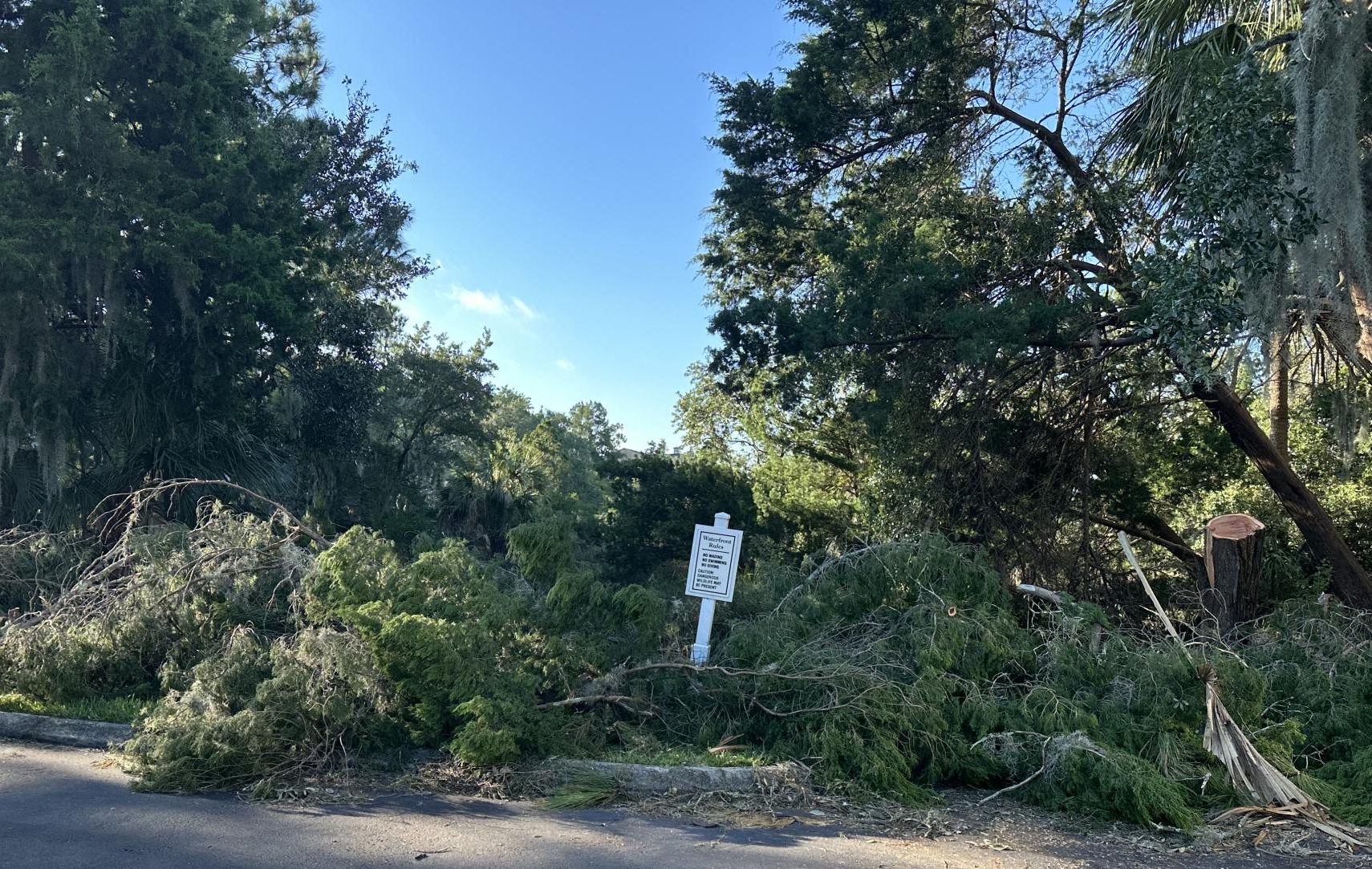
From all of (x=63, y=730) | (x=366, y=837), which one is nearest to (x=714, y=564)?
(x=366, y=837)

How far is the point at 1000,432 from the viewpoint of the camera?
12086mm

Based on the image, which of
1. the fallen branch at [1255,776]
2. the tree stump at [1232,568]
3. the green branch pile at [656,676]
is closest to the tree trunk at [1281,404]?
the tree stump at [1232,568]

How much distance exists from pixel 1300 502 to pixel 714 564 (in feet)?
26.1

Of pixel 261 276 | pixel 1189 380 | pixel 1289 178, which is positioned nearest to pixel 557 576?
pixel 1189 380

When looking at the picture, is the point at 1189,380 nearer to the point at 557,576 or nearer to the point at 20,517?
the point at 557,576

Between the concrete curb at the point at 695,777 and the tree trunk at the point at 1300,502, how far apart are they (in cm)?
772

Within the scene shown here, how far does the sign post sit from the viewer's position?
313 inches

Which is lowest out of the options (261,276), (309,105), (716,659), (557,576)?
(716,659)

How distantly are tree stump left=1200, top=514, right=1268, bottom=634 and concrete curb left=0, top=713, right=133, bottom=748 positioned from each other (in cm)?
960

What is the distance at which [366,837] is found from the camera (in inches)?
194

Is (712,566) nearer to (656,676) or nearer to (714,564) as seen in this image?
(714,564)

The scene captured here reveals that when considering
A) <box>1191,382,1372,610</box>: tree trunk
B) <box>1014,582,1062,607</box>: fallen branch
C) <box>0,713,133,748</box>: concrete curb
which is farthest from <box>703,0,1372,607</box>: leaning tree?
<box>0,713,133,748</box>: concrete curb

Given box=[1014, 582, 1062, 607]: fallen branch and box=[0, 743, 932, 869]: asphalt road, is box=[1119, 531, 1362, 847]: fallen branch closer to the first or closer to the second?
box=[1014, 582, 1062, 607]: fallen branch

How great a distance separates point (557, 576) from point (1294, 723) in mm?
5502
